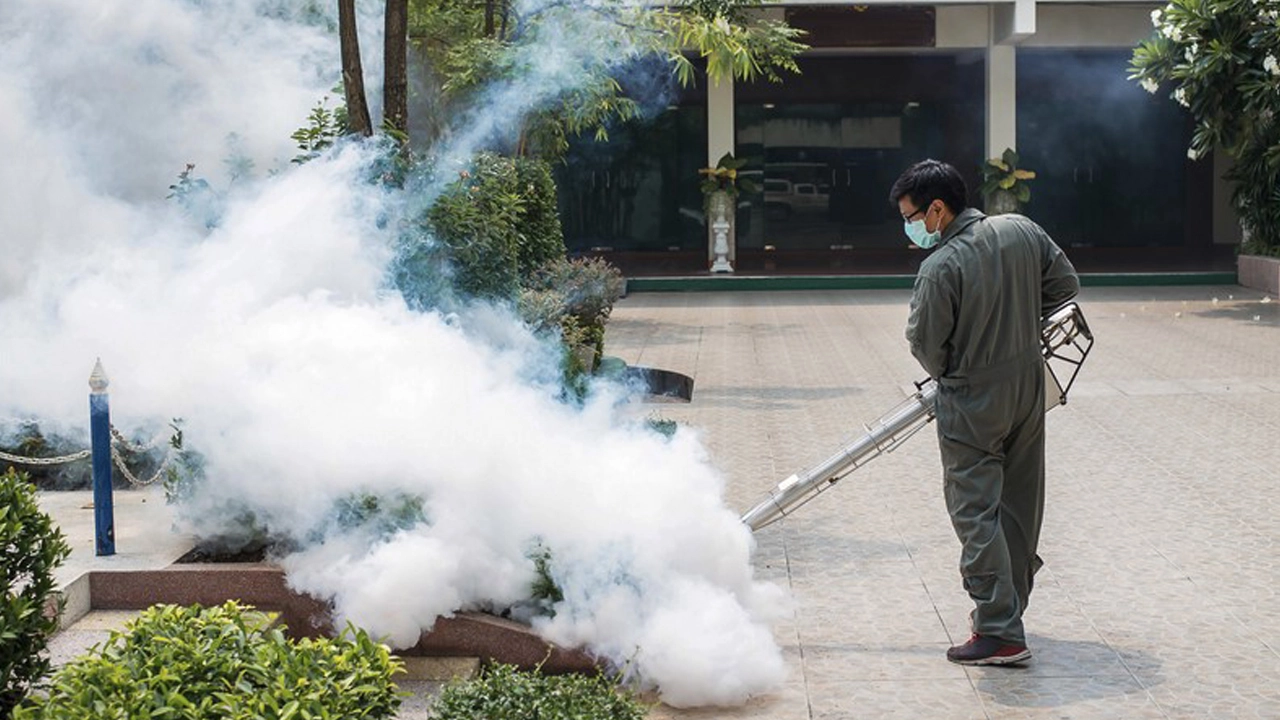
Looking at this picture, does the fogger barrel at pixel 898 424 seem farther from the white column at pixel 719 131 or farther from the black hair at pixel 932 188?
the white column at pixel 719 131

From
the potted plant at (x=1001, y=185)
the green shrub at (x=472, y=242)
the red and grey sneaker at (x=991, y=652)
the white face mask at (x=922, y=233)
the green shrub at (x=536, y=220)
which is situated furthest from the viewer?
the potted plant at (x=1001, y=185)

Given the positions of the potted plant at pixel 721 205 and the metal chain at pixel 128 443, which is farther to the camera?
the potted plant at pixel 721 205

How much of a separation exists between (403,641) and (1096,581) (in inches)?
115

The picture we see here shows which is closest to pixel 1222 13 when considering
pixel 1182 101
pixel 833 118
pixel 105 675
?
pixel 1182 101

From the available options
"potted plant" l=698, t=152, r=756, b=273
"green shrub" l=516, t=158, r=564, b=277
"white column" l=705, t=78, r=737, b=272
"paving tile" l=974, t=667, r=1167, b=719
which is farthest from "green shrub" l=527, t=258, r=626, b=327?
"white column" l=705, t=78, r=737, b=272

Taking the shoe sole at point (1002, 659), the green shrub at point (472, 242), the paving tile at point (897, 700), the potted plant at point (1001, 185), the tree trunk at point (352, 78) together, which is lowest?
A: the paving tile at point (897, 700)

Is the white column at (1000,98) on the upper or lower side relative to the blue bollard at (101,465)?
upper

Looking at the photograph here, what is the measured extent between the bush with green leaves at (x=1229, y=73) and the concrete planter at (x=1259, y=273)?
61cm

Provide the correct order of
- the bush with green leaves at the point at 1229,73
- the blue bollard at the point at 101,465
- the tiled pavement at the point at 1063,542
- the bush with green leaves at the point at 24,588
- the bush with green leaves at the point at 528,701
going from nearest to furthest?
1. the bush with green leaves at the point at 24,588
2. the bush with green leaves at the point at 528,701
3. the tiled pavement at the point at 1063,542
4. the blue bollard at the point at 101,465
5. the bush with green leaves at the point at 1229,73

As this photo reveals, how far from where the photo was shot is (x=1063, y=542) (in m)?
7.70

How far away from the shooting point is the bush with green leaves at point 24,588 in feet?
14.0

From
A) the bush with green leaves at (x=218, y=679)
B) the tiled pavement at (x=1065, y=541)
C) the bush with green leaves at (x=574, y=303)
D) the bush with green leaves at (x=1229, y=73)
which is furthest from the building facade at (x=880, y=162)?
the bush with green leaves at (x=218, y=679)

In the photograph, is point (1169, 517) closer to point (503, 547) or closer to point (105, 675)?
point (503, 547)

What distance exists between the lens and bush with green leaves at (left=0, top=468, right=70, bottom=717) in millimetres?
4254
